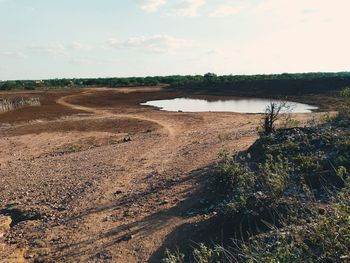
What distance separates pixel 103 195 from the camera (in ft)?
34.0

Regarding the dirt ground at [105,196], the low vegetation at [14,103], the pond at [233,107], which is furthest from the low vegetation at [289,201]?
the low vegetation at [14,103]

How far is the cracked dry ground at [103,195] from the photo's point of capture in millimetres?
7785

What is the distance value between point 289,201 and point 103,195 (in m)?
5.24

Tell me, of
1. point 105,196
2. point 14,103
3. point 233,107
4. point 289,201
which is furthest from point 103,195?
point 14,103

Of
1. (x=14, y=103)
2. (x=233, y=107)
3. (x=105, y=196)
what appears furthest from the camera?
(x=14, y=103)

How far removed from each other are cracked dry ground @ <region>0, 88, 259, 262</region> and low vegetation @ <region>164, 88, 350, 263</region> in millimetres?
1088

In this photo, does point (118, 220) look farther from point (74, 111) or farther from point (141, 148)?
point (74, 111)

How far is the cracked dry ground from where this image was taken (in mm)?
7785

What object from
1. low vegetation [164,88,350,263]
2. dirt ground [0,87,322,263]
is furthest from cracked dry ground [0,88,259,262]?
low vegetation [164,88,350,263]

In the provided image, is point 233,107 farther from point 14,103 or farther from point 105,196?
point 105,196

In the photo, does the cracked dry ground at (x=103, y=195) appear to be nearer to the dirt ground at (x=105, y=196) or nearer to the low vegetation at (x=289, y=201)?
the dirt ground at (x=105, y=196)

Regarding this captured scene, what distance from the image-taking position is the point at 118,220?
8797 mm

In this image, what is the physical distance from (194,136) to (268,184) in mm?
11557

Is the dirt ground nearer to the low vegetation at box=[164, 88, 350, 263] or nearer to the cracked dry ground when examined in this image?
the cracked dry ground
